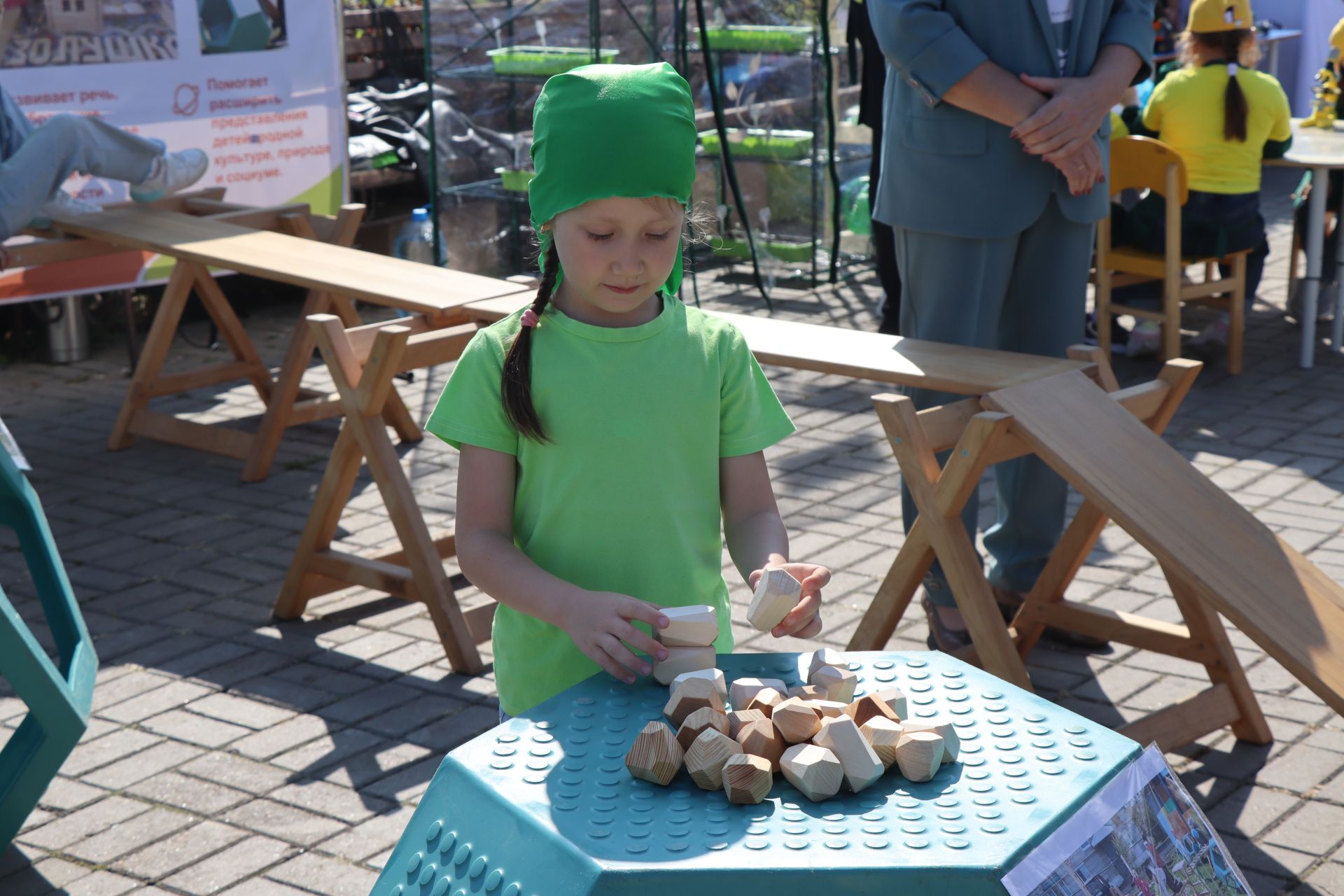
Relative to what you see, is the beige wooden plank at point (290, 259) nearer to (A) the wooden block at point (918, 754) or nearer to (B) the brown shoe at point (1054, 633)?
(B) the brown shoe at point (1054, 633)

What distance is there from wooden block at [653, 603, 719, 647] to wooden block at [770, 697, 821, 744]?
0.53 feet

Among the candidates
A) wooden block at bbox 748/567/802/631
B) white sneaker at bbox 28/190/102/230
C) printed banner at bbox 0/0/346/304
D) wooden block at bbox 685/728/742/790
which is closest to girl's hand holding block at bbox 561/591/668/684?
wooden block at bbox 748/567/802/631

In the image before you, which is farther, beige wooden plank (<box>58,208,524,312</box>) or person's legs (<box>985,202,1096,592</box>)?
beige wooden plank (<box>58,208,524,312</box>)

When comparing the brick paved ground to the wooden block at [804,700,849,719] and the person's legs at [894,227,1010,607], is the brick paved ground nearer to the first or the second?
the person's legs at [894,227,1010,607]

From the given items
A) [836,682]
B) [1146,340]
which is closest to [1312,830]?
[836,682]

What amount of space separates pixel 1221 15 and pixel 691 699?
579cm

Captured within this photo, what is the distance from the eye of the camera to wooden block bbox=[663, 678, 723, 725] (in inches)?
58.6

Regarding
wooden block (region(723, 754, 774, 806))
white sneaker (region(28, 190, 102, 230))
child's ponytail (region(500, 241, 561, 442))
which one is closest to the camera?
wooden block (region(723, 754, 774, 806))

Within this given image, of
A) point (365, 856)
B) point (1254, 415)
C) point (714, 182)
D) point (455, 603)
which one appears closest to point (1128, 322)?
point (1254, 415)

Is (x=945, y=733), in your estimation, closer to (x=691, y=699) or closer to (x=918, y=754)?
(x=918, y=754)

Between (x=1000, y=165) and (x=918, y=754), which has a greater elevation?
(x=1000, y=165)

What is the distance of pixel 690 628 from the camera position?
1592mm

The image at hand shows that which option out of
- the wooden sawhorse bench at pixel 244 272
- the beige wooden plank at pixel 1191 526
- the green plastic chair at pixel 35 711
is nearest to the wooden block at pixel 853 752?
the beige wooden plank at pixel 1191 526

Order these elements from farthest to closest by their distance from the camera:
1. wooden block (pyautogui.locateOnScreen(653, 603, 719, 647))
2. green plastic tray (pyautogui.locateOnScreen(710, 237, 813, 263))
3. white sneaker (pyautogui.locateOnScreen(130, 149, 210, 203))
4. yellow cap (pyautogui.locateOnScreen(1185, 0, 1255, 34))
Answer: green plastic tray (pyautogui.locateOnScreen(710, 237, 813, 263)), yellow cap (pyautogui.locateOnScreen(1185, 0, 1255, 34)), white sneaker (pyautogui.locateOnScreen(130, 149, 210, 203)), wooden block (pyautogui.locateOnScreen(653, 603, 719, 647))
